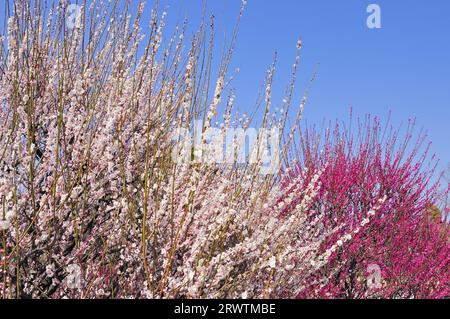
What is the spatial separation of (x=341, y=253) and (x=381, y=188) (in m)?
1.33

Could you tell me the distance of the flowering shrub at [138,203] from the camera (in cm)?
361

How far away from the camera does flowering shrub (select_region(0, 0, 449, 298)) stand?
3.61 meters

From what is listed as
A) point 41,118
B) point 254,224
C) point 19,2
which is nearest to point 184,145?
point 254,224

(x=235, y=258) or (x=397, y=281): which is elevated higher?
(x=235, y=258)

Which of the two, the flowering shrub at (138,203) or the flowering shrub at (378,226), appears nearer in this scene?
the flowering shrub at (138,203)

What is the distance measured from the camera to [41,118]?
4770 mm

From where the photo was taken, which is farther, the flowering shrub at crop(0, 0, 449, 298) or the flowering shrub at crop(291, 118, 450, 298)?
the flowering shrub at crop(291, 118, 450, 298)

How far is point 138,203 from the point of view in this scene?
447 centimetres
